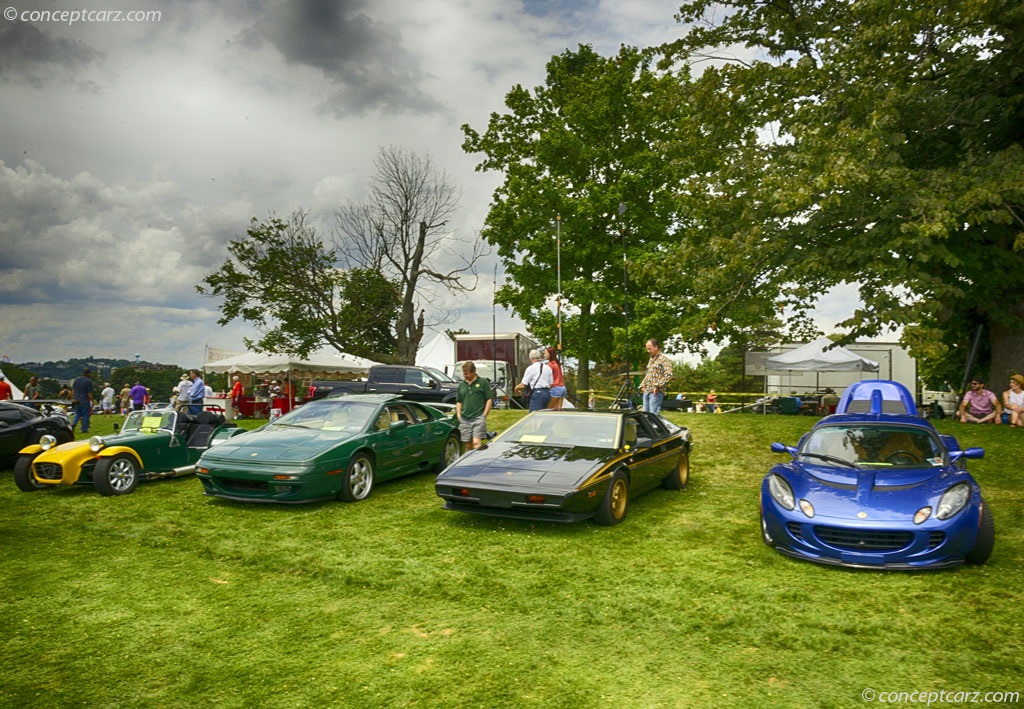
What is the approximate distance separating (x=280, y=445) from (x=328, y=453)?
71 centimetres

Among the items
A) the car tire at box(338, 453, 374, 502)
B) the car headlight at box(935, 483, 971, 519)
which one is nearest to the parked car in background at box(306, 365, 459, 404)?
the car tire at box(338, 453, 374, 502)

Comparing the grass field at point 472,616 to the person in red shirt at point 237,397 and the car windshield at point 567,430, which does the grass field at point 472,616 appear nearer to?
the car windshield at point 567,430

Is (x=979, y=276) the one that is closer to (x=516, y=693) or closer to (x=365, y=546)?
(x=365, y=546)

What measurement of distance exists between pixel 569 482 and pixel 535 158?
2183 centimetres

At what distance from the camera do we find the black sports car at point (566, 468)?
669 centimetres

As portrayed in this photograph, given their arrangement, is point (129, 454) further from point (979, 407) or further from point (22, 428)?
point (979, 407)

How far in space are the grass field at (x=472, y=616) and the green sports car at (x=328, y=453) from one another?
1.49ft

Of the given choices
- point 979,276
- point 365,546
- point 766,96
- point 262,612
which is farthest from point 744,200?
point 262,612

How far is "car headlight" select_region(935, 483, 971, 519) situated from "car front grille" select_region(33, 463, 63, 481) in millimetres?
9989

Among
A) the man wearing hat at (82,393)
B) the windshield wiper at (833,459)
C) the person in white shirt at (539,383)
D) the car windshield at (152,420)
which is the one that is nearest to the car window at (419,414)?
the person in white shirt at (539,383)

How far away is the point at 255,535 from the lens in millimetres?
6969

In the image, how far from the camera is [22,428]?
37.3ft

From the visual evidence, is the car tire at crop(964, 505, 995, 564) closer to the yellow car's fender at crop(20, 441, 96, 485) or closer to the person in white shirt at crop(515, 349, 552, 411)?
the person in white shirt at crop(515, 349, 552, 411)

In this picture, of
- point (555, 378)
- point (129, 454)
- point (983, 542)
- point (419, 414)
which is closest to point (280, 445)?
point (419, 414)
